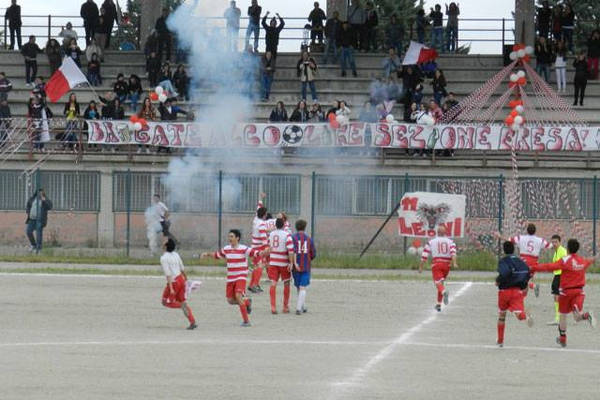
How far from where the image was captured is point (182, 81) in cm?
3950

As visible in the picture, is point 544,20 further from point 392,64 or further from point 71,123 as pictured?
point 71,123

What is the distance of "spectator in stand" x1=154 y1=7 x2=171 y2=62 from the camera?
138 feet

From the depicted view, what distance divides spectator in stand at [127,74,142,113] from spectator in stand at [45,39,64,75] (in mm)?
4353

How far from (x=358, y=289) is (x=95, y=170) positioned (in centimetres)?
1218

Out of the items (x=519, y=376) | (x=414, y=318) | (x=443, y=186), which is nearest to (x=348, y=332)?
(x=414, y=318)

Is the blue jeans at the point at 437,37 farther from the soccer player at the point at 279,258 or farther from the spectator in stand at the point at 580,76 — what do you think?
the soccer player at the point at 279,258

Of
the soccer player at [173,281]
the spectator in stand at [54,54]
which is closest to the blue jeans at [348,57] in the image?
the spectator in stand at [54,54]

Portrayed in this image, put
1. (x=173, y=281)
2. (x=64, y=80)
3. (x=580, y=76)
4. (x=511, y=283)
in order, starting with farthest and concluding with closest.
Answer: (x=580, y=76) → (x=64, y=80) → (x=173, y=281) → (x=511, y=283)

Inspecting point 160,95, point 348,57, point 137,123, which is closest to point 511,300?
point 160,95

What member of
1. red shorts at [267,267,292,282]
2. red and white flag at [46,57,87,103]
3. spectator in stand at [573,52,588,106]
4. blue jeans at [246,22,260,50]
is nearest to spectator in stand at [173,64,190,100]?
red and white flag at [46,57,87,103]

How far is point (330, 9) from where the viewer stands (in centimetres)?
4791

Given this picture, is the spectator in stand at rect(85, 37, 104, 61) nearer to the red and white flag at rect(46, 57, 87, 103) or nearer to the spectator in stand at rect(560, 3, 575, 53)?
the red and white flag at rect(46, 57, 87, 103)

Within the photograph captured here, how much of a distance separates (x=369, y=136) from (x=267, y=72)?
444cm

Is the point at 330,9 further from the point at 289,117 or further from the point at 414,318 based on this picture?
the point at 414,318
